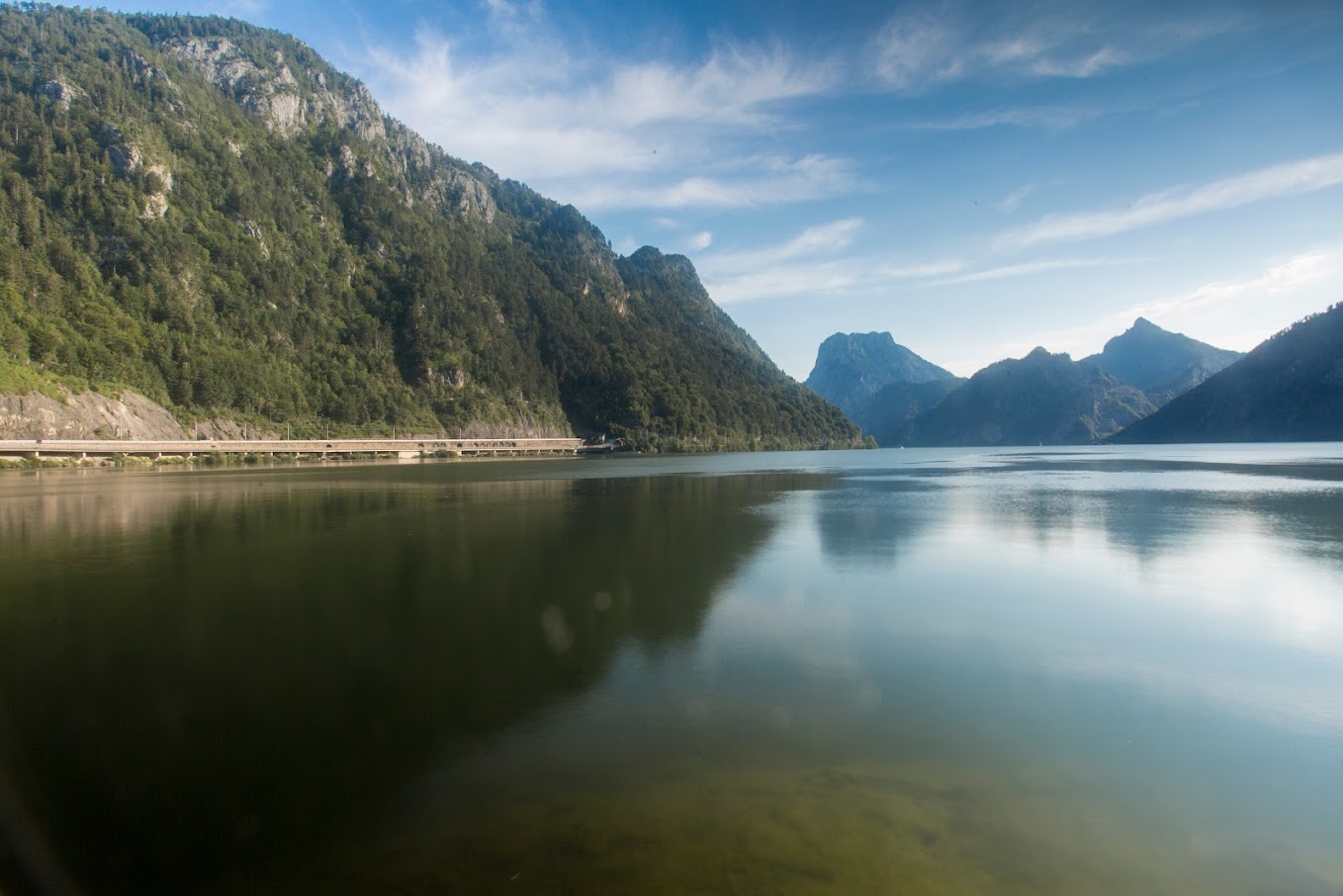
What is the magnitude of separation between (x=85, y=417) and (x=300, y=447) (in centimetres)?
3161

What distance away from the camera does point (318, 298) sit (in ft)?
535

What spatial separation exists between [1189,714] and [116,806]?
14.7m

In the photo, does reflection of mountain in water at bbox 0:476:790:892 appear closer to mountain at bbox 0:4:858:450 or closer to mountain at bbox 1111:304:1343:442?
mountain at bbox 0:4:858:450

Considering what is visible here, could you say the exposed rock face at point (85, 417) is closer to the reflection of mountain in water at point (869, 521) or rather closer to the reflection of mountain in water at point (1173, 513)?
the reflection of mountain in water at point (869, 521)

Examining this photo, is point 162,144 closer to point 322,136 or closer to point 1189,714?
point 322,136

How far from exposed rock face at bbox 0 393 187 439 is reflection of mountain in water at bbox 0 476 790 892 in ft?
241

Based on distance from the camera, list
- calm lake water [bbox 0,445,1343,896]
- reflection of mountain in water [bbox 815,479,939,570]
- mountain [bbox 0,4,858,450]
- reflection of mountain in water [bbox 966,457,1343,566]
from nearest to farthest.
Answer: calm lake water [bbox 0,445,1343,896] < reflection of mountain in water [bbox 815,479,939,570] < reflection of mountain in water [bbox 966,457,1343,566] < mountain [bbox 0,4,858,450]

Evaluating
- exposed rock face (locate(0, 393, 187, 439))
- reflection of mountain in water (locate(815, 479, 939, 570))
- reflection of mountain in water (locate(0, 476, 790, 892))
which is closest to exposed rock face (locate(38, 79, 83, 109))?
exposed rock face (locate(0, 393, 187, 439))

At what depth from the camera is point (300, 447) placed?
118 m

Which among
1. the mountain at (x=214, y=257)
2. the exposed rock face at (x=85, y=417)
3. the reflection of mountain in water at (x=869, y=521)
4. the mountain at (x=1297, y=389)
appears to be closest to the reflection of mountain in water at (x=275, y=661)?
the reflection of mountain in water at (x=869, y=521)

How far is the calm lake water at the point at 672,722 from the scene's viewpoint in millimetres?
7121

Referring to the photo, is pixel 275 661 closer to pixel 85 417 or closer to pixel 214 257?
pixel 85 417

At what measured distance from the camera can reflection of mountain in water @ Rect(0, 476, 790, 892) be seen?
26.3 ft

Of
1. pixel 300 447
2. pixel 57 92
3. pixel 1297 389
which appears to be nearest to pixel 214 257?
pixel 57 92
